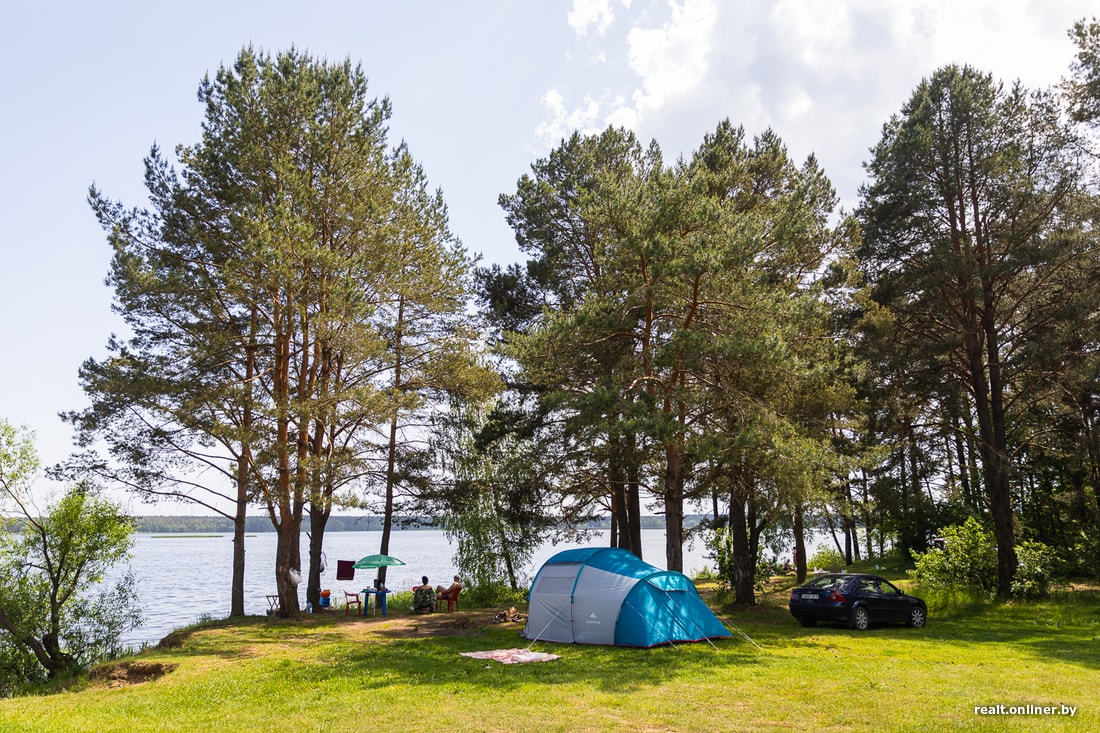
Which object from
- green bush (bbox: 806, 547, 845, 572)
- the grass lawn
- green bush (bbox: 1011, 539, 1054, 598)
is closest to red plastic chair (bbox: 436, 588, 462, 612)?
the grass lawn

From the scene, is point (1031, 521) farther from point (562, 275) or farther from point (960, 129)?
point (562, 275)

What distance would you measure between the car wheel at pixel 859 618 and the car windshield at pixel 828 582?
66cm

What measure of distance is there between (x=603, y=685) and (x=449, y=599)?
1289 cm

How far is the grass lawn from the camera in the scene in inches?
329

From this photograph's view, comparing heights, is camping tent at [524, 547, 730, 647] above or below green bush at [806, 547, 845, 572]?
above

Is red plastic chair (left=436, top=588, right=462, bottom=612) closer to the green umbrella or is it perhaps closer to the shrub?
the green umbrella

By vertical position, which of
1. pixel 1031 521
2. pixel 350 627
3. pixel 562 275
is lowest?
pixel 350 627

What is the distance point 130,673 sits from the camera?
13094 mm

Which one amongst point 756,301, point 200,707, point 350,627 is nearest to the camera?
point 200,707

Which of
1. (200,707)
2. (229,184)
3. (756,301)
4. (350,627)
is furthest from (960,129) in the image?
(200,707)

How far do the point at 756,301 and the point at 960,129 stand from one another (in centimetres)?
1174

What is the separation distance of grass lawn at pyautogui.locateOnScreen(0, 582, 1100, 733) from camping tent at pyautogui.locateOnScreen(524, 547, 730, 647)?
361mm

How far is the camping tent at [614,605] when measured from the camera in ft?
45.5

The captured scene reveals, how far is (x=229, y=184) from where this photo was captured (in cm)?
1878
